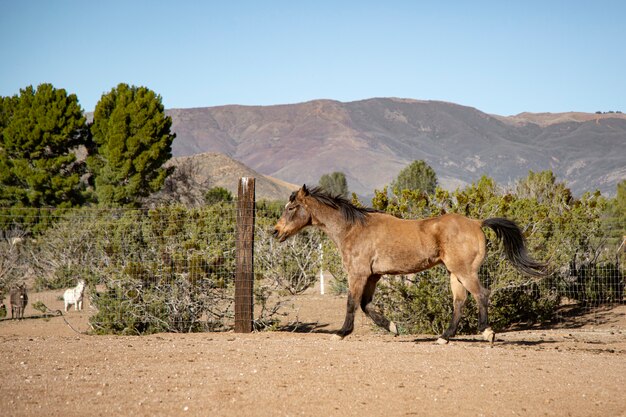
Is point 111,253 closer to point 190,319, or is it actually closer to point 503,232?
point 190,319

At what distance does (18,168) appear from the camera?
40.1 metres

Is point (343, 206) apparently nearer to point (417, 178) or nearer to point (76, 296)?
point (76, 296)

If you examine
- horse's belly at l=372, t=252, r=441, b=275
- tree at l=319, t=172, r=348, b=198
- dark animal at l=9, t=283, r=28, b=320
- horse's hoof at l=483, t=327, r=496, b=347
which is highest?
tree at l=319, t=172, r=348, b=198

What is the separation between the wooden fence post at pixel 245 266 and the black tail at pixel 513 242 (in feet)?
13.0

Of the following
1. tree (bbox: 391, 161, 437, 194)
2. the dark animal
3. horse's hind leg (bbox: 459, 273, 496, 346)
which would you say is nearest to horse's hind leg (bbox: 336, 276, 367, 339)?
horse's hind leg (bbox: 459, 273, 496, 346)

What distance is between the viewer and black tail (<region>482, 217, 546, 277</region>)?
11461 millimetres

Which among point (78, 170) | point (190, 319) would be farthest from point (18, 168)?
point (190, 319)

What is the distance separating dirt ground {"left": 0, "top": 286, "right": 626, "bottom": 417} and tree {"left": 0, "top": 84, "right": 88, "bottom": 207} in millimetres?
31206

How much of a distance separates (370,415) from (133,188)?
36.8 meters

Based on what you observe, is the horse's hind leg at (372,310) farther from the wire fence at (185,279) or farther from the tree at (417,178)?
the tree at (417,178)

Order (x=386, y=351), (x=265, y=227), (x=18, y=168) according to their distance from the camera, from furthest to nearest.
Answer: (x=18, y=168), (x=265, y=227), (x=386, y=351)

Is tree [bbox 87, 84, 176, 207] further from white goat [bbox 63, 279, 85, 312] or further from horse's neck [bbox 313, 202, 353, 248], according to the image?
horse's neck [bbox 313, 202, 353, 248]

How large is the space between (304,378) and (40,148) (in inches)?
1449

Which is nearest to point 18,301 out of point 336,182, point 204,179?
point 336,182
